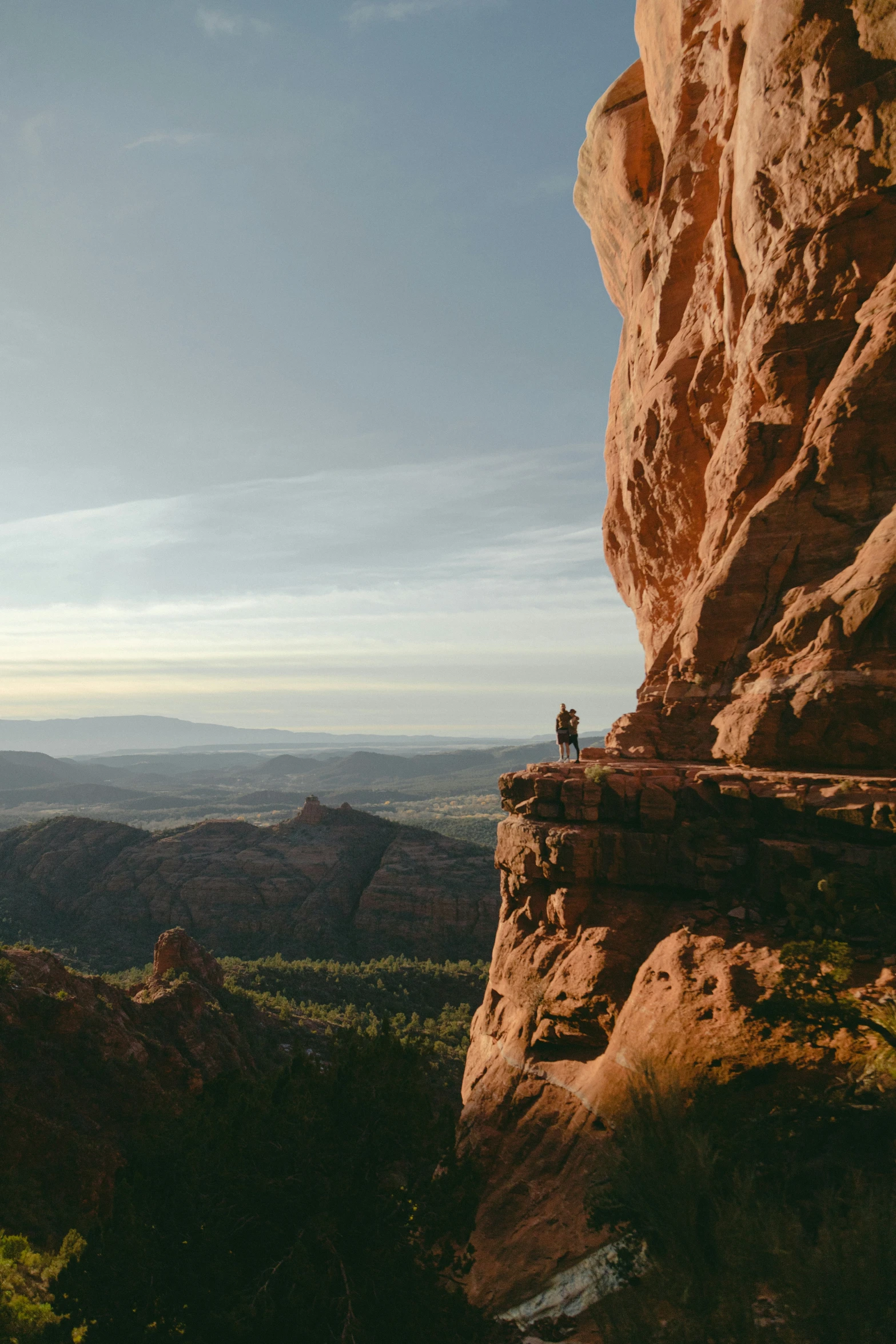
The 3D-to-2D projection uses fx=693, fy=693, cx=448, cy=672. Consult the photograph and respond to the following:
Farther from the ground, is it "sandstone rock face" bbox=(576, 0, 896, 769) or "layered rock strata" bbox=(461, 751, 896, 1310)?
"sandstone rock face" bbox=(576, 0, 896, 769)

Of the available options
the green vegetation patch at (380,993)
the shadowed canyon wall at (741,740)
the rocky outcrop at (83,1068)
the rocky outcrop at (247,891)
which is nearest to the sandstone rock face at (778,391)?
the shadowed canyon wall at (741,740)

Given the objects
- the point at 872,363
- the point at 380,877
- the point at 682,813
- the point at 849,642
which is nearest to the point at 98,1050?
the point at 682,813

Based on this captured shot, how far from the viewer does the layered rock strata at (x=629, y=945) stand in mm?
14703

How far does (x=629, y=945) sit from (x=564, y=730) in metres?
11.6

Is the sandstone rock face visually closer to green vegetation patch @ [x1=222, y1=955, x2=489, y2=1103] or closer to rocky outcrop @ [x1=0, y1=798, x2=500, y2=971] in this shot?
green vegetation patch @ [x1=222, y1=955, x2=489, y2=1103]

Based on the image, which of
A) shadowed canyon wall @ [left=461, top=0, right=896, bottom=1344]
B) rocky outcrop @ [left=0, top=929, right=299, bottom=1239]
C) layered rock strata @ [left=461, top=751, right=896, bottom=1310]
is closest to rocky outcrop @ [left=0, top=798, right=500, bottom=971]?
rocky outcrop @ [left=0, top=929, right=299, bottom=1239]

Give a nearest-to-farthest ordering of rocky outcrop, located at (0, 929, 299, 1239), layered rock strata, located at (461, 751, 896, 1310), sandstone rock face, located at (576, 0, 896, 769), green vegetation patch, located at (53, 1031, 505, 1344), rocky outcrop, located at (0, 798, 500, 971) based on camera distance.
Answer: green vegetation patch, located at (53, 1031, 505, 1344) → layered rock strata, located at (461, 751, 896, 1310) → sandstone rock face, located at (576, 0, 896, 769) → rocky outcrop, located at (0, 929, 299, 1239) → rocky outcrop, located at (0, 798, 500, 971)

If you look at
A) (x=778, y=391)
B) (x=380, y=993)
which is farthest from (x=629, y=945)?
(x=380, y=993)

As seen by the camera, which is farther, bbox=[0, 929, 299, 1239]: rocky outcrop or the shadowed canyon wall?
bbox=[0, 929, 299, 1239]: rocky outcrop

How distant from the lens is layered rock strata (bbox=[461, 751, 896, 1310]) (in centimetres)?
1470

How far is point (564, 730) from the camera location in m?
29.3

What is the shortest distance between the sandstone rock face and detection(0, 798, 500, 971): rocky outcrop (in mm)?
67515

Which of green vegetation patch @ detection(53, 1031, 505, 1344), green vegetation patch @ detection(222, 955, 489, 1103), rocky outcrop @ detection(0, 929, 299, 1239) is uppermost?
green vegetation patch @ detection(53, 1031, 505, 1344)

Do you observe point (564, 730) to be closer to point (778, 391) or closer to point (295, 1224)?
point (778, 391)
